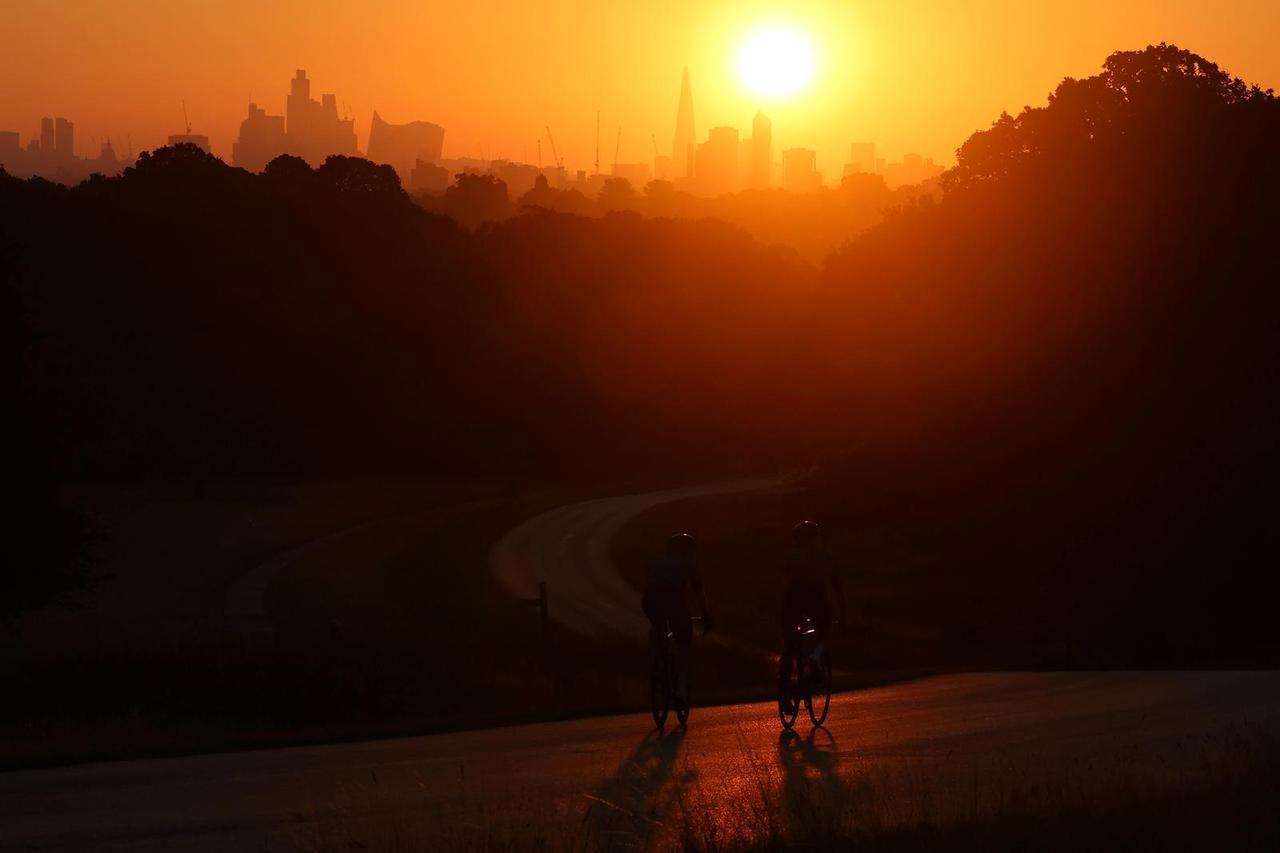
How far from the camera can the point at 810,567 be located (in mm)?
15156

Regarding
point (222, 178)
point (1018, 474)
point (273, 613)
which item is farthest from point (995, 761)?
point (222, 178)

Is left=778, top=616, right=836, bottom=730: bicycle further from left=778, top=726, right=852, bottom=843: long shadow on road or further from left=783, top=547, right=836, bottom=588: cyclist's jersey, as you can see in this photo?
left=783, top=547, right=836, bottom=588: cyclist's jersey

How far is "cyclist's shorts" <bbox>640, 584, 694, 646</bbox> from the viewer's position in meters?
15.0

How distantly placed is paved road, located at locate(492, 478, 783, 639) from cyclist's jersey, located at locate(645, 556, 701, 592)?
22.5m

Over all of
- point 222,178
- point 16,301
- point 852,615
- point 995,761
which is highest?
point 222,178

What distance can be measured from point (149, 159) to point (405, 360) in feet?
64.6

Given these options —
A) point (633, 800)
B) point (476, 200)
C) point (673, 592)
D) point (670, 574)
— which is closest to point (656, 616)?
point (673, 592)

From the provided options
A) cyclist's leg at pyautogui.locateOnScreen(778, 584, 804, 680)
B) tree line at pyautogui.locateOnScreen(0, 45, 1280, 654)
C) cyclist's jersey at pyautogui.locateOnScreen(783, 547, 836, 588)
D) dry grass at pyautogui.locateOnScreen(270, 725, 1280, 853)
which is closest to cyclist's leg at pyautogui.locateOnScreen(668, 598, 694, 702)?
cyclist's leg at pyautogui.locateOnScreen(778, 584, 804, 680)

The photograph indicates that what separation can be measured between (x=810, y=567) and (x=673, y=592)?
4.07 feet

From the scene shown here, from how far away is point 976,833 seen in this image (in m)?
10.0

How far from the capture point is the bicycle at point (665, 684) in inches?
601

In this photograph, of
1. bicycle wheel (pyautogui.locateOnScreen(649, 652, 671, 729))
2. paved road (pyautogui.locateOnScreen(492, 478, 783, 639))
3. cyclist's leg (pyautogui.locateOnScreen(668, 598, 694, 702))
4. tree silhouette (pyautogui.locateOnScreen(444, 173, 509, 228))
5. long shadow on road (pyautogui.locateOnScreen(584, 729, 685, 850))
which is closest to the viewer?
long shadow on road (pyautogui.locateOnScreen(584, 729, 685, 850))

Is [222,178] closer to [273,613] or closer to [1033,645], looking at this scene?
[273,613]

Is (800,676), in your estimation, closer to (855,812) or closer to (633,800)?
(633,800)
